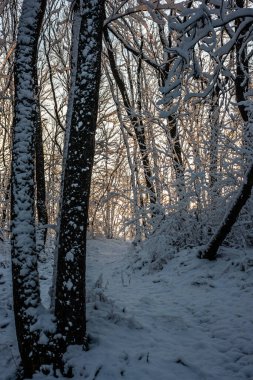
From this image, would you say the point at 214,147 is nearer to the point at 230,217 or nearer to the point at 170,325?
the point at 230,217

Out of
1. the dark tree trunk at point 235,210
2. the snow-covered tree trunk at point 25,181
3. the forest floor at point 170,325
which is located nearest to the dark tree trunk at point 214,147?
the dark tree trunk at point 235,210

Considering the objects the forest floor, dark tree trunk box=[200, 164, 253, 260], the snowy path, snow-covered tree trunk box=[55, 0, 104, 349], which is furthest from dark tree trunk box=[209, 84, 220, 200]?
snow-covered tree trunk box=[55, 0, 104, 349]

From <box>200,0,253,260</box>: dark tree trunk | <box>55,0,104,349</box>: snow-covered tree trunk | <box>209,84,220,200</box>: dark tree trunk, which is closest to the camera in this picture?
<box>55,0,104,349</box>: snow-covered tree trunk

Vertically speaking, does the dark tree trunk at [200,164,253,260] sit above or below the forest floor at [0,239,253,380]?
above

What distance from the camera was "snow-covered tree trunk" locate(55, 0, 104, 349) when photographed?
393 cm

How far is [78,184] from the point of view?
396 cm

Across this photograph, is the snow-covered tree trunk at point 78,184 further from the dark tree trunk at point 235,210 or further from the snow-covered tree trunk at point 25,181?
the dark tree trunk at point 235,210

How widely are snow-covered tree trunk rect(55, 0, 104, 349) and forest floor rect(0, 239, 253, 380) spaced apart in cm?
54

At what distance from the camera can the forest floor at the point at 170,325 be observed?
3.82 m

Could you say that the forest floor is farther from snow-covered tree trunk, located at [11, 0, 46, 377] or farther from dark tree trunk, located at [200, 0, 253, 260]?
snow-covered tree trunk, located at [11, 0, 46, 377]

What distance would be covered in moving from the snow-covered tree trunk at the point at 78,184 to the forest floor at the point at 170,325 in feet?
1.78

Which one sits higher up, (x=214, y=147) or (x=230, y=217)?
(x=214, y=147)

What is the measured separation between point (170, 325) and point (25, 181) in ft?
10.1

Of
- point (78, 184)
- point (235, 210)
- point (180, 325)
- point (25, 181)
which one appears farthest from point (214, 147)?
point (25, 181)
